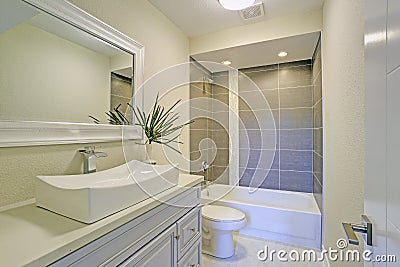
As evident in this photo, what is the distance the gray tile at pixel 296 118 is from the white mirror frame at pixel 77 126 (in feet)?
7.00

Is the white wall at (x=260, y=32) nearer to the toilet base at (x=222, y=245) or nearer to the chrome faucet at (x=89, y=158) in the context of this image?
the chrome faucet at (x=89, y=158)

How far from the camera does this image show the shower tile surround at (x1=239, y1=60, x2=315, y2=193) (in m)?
2.80

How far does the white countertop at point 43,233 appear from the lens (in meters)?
0.56

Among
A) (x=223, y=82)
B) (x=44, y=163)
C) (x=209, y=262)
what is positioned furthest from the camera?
(x=223, y=82)

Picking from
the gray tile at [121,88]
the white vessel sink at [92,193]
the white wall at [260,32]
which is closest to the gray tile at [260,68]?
the white wall at [260,32]

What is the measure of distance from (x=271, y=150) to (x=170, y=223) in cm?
226

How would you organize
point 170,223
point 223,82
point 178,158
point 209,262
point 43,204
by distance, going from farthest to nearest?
point 223,82, point 178,158, point 209,262, point 170,223, point 43,204

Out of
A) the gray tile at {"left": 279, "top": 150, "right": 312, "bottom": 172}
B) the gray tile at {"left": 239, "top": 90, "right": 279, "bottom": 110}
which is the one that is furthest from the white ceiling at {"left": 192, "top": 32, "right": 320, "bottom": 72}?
the gray tile at {"left": 279, "top": 150, "right": 312, "bottom": 172}

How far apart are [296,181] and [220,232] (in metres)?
1.47

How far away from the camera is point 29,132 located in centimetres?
98

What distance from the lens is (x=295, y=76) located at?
9.38 ft

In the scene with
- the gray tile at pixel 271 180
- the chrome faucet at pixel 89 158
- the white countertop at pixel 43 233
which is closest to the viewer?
the white countertop at pixel 43 233

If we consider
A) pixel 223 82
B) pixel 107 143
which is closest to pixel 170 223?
pixel 107 143

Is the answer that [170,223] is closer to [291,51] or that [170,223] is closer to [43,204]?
[43,204]
